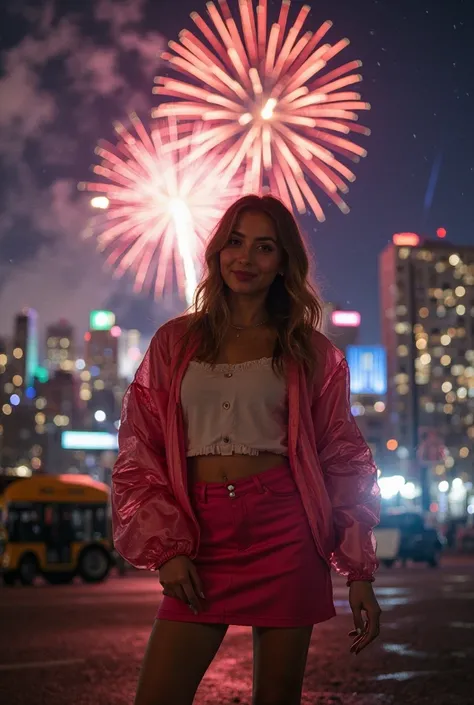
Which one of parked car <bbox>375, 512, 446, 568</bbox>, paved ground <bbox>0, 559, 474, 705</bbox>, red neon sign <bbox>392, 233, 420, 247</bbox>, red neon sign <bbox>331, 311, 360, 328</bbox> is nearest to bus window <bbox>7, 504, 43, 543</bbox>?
paved ground <bbox>0, 559, 474, 705</bbox>

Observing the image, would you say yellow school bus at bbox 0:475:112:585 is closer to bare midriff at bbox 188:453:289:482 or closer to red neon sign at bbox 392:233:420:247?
bare midriff at bbox 188:453:289:482

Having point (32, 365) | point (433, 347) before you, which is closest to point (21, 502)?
point (433, 347)

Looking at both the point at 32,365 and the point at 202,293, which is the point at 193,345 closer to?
the point at 202,293

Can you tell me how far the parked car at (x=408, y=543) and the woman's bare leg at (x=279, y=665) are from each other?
91.2 ft

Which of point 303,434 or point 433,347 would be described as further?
point 433,347

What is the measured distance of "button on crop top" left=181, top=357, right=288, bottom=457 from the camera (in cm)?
336

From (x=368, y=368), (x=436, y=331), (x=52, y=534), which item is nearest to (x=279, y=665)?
(x=52, y=534)

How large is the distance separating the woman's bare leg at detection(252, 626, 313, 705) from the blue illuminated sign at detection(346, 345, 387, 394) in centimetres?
8258

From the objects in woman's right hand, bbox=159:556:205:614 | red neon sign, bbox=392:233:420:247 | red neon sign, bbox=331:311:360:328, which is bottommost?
woman's right hand, bbox=159:556:205:614

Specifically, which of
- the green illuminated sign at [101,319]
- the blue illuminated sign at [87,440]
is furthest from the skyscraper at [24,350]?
the blue illuminated sign at [87,440]

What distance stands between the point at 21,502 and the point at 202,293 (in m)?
21.2

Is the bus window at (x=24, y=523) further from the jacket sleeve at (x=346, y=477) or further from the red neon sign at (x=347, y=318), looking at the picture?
the red neon sign at (x=347, y=318)

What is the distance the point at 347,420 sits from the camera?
3576 millimetres

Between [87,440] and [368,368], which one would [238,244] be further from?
[368,368]
